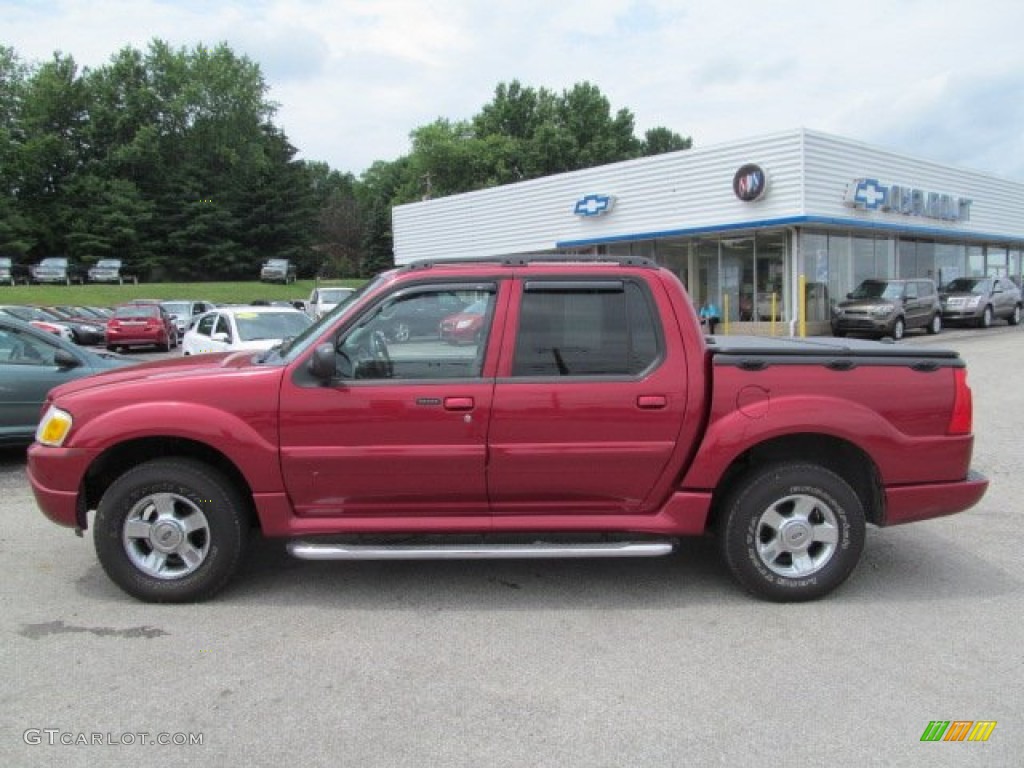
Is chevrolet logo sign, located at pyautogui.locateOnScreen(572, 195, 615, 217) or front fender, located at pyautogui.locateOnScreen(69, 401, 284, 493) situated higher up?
chevrolet logo sign, located at pyautogui.locateOnScreen(572, 195, 615, 217)

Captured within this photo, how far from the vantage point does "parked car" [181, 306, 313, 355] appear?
12367mm

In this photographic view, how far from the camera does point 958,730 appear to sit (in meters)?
3.14

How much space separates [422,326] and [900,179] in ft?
86.8

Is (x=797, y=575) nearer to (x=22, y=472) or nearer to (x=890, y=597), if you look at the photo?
(x=890, y=597)

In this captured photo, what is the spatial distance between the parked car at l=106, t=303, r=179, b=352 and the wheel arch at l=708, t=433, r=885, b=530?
74.2 feet

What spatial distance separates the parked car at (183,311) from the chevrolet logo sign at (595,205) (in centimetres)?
1374

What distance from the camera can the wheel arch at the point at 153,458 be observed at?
447cm

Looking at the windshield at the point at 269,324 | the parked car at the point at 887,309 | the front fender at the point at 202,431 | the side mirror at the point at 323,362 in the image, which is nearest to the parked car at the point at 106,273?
the windshield at the point at 269,324

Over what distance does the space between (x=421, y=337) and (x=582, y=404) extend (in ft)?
3.14

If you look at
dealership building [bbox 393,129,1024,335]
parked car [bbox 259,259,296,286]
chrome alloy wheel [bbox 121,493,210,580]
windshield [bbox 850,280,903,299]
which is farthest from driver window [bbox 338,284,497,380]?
parked car [bbox 259,259,296,286]

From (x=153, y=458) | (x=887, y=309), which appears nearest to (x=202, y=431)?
(x=153, y=458)

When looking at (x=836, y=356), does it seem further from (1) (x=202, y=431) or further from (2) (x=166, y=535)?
(2) (x=166, y=535)

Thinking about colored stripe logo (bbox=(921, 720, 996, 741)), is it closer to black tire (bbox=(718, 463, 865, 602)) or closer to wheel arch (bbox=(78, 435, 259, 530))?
black tire (bbox=(718, 463, 865, 602))

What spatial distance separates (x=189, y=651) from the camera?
12.7ft
